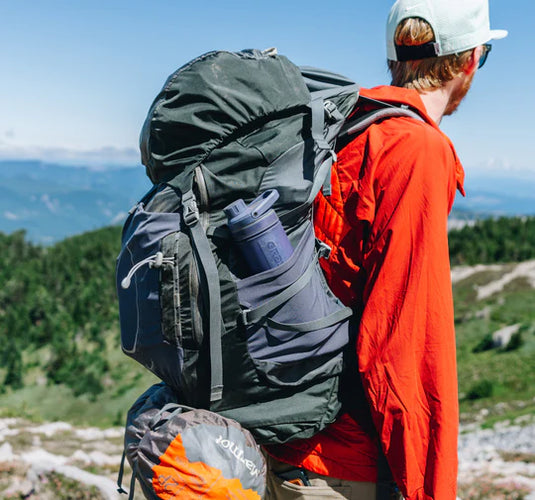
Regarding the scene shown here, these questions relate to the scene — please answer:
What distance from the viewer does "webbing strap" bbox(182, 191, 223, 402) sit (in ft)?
5.34

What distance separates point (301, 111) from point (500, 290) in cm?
2372

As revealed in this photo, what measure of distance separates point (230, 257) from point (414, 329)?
0.61 meters

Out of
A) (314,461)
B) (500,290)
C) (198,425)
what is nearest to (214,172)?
(198,425)

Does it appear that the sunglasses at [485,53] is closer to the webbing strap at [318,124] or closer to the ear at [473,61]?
the ear at [473,61]

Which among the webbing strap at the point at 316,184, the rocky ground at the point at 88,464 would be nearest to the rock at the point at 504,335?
the rocky ground at the point at 88,464

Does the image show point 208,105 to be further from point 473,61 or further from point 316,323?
point 473,61

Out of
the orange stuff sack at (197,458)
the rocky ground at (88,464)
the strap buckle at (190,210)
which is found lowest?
the rocky ground at (88,464)

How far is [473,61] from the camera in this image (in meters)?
2.03

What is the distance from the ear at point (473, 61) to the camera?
201 cm

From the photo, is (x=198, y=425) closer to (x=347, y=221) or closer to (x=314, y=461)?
(x=314, y=461)

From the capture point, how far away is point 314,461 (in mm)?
1957

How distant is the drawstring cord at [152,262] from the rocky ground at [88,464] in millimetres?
3545

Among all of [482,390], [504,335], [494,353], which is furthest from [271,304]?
[504,335]

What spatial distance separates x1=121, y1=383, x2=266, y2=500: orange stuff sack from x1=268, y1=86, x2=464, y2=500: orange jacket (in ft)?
1.41
